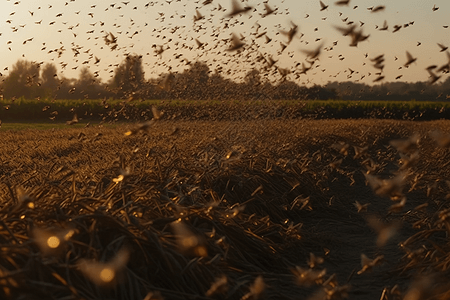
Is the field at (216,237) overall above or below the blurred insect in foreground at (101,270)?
below

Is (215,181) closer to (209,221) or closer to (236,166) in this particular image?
(236,166)

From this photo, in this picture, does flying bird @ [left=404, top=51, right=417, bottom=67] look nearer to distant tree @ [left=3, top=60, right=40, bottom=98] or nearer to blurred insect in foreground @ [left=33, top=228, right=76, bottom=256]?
blurred insect in foreground @ [left=33, top=228, right=76, bottom=256]

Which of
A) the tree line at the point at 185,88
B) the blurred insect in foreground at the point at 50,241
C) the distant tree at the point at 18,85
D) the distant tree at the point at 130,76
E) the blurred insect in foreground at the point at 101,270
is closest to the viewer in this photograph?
the blurred insect in foreground at the point at 101,270

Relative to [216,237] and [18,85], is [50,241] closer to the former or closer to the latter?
[216,237]

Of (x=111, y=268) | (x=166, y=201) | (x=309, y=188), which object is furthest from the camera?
(x=309, y=188)

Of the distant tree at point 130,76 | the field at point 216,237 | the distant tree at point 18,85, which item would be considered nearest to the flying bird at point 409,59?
the field at point 216,237

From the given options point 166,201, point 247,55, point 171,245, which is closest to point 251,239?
point 166,201

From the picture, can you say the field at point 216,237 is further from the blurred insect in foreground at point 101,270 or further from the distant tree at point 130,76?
the distant tree at point 130,76

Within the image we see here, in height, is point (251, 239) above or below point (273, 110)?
above
